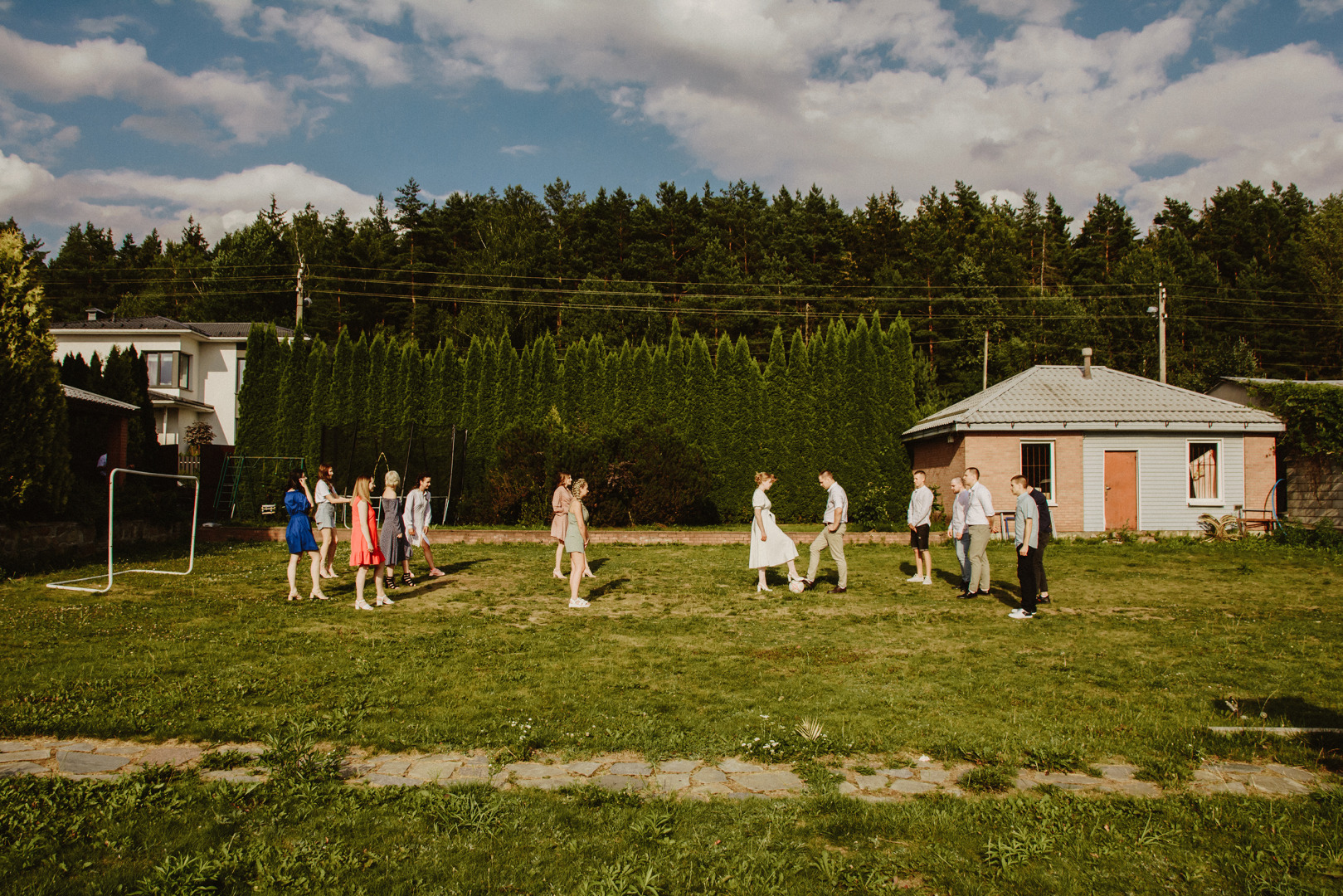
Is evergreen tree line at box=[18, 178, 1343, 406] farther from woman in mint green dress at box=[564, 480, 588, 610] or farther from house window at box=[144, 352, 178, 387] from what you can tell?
woman in mint green dress at box=[564, 480, 588, 610]

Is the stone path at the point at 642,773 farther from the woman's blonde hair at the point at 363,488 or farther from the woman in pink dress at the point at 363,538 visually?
the woman's blonde hair at the point at 363,488

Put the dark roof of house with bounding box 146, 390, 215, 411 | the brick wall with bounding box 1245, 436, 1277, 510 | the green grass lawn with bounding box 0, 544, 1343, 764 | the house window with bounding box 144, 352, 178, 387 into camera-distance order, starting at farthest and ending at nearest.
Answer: the house window with bounding box 144, 352, 178, 387 → the dark roof of house with bounding box 146, 390, 215, 411 → the brick wall with bounding box 1245, 436, 1277, 510 → the green grass lawn with bounding box 0, 544, 1343, 764

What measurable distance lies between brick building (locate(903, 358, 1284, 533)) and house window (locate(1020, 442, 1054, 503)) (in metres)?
0.02

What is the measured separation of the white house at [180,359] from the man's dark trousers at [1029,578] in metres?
36.4

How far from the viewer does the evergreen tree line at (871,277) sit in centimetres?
4159

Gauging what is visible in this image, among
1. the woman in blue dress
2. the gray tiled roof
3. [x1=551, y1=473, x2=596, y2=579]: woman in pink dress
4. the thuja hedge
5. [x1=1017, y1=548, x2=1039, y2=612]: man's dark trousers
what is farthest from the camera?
the thuja hedge

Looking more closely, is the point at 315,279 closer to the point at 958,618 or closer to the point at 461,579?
the point at 461,579

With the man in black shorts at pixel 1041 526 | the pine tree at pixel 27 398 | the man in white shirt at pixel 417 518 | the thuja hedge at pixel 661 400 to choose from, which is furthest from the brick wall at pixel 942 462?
the pine tree at pixel 27 398

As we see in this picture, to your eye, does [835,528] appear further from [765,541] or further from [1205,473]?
[1205,473]

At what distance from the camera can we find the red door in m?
20.7

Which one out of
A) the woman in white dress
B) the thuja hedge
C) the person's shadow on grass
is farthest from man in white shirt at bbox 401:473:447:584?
the thuja hedge

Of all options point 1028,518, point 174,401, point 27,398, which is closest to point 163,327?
point 174,401

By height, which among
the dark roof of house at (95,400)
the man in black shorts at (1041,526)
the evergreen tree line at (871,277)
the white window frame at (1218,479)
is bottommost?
the man in black shorts at (1041,526)

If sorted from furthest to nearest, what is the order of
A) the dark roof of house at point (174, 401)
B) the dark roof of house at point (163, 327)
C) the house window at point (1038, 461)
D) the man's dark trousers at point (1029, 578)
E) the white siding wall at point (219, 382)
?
the white siding wall at point (219, 382) → the dark roof of house at point (163, 327) → the dark roof of house at point (174, 401) → the house window at point (1038, 461) → the man's dark trousers at point (1029, 578)
